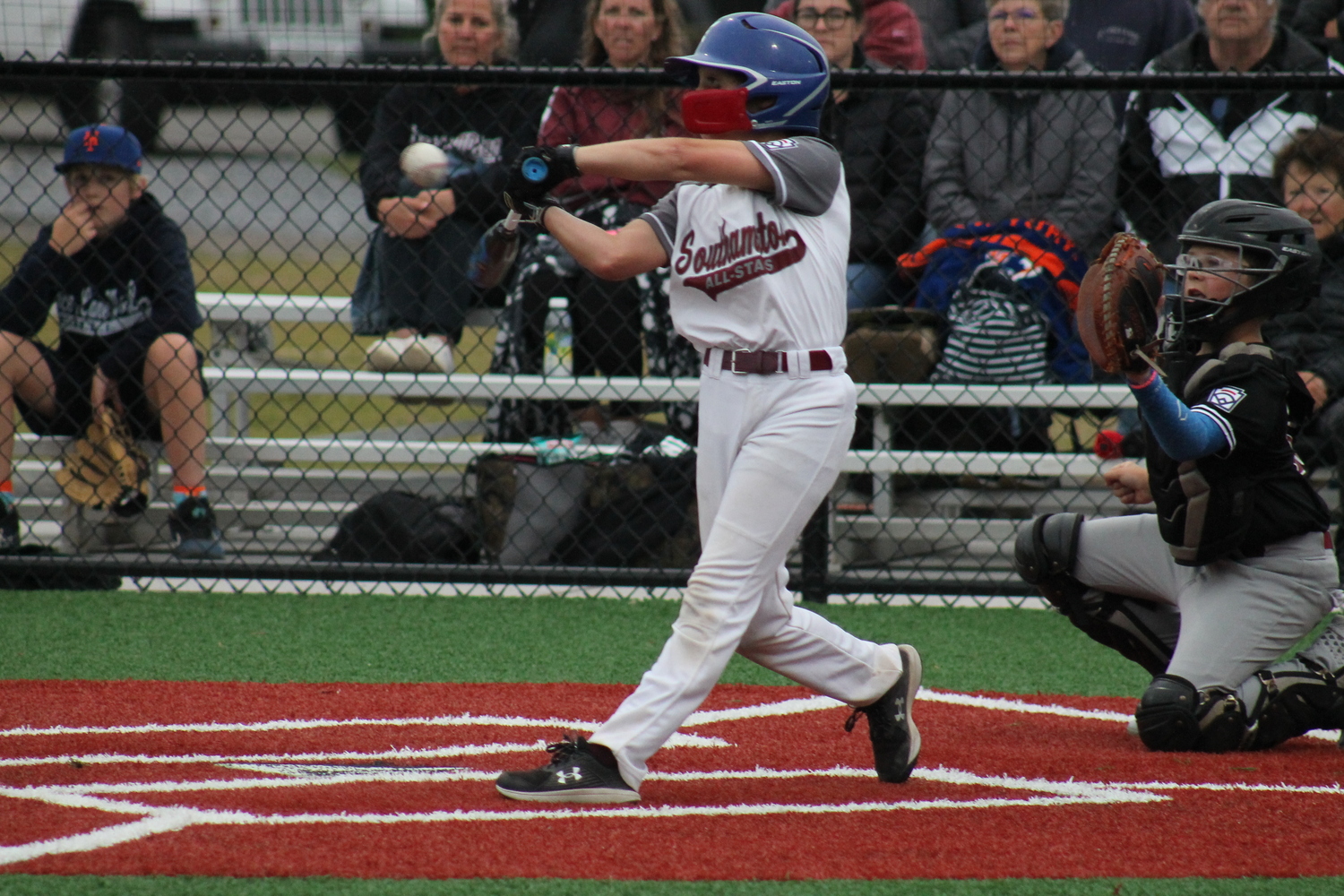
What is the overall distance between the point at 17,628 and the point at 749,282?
2963mm

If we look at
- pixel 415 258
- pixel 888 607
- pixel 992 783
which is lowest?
pixel 888 607

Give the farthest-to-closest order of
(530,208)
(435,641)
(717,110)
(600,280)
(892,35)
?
1. (892,35)
2. (600,280)
3. (435,641)
4. (717,110)
5. (530,208)

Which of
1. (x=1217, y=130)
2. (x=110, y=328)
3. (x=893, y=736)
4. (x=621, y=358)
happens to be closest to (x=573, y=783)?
(x=893, y=736)

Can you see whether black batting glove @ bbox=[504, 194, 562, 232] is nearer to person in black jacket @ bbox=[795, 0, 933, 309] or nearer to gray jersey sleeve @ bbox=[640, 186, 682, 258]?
gray jersey sleeve @ bbox=[640, 186, 682, 258]

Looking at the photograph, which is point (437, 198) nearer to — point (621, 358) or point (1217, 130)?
point (621, 358)

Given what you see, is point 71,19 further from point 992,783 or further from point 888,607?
point 992,783

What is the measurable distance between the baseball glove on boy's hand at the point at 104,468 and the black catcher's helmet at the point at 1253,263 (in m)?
3.74

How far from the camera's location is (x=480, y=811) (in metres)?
2.81

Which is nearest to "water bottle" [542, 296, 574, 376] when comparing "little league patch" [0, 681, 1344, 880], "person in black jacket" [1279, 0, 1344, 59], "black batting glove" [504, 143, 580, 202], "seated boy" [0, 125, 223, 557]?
"seated boy" [0, 125, 223, 557]

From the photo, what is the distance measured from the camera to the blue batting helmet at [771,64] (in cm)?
303

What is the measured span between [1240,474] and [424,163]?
119 inches

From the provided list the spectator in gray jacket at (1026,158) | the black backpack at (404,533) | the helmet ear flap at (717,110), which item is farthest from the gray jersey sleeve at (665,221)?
the spectator in gray jacket at (1026,158)

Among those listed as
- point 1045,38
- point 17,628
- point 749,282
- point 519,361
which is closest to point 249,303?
point 519,361

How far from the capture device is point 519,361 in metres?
5.62
